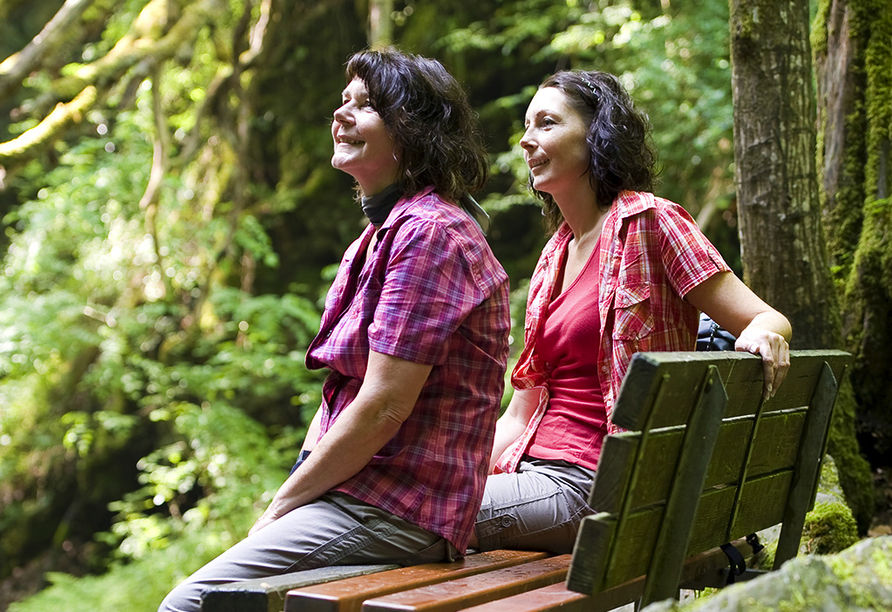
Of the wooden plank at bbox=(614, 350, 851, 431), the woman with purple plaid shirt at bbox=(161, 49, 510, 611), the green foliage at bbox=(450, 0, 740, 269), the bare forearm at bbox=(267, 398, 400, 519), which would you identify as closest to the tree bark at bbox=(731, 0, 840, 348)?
the wooden plank at bbox=(614, 350, 851, 431)

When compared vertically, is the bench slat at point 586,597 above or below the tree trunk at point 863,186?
below

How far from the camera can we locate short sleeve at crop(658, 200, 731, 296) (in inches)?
81.9

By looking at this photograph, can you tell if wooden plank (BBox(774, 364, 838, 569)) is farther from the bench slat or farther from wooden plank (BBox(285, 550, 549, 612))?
wooden plank (BBox(285, 550, 549, 612))

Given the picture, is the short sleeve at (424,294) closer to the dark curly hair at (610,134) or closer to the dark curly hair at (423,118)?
the dark curly hair at (423,118)

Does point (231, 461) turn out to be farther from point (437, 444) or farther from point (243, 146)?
point (437, 444)

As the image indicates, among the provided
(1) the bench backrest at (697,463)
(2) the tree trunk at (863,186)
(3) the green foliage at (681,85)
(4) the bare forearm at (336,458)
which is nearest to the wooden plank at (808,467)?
(1) the bench backrest at (697,463)

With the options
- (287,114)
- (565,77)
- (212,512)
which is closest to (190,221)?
(287,114)

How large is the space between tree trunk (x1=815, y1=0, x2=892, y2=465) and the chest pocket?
1.91m

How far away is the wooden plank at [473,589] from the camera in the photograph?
149cm

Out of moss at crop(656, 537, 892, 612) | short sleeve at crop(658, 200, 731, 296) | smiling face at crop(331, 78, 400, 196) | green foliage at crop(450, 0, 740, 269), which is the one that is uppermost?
green foliage at crop(450, 0, 740, 269)

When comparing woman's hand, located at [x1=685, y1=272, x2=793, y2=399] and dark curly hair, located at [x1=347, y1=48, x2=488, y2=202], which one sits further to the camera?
dark curly hair, located at [x1=347, y1=48, x2=488, y2=202]

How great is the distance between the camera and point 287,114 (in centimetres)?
951

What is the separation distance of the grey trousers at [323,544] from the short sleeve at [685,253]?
87cm

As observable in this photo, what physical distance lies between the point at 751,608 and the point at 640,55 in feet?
19.3
